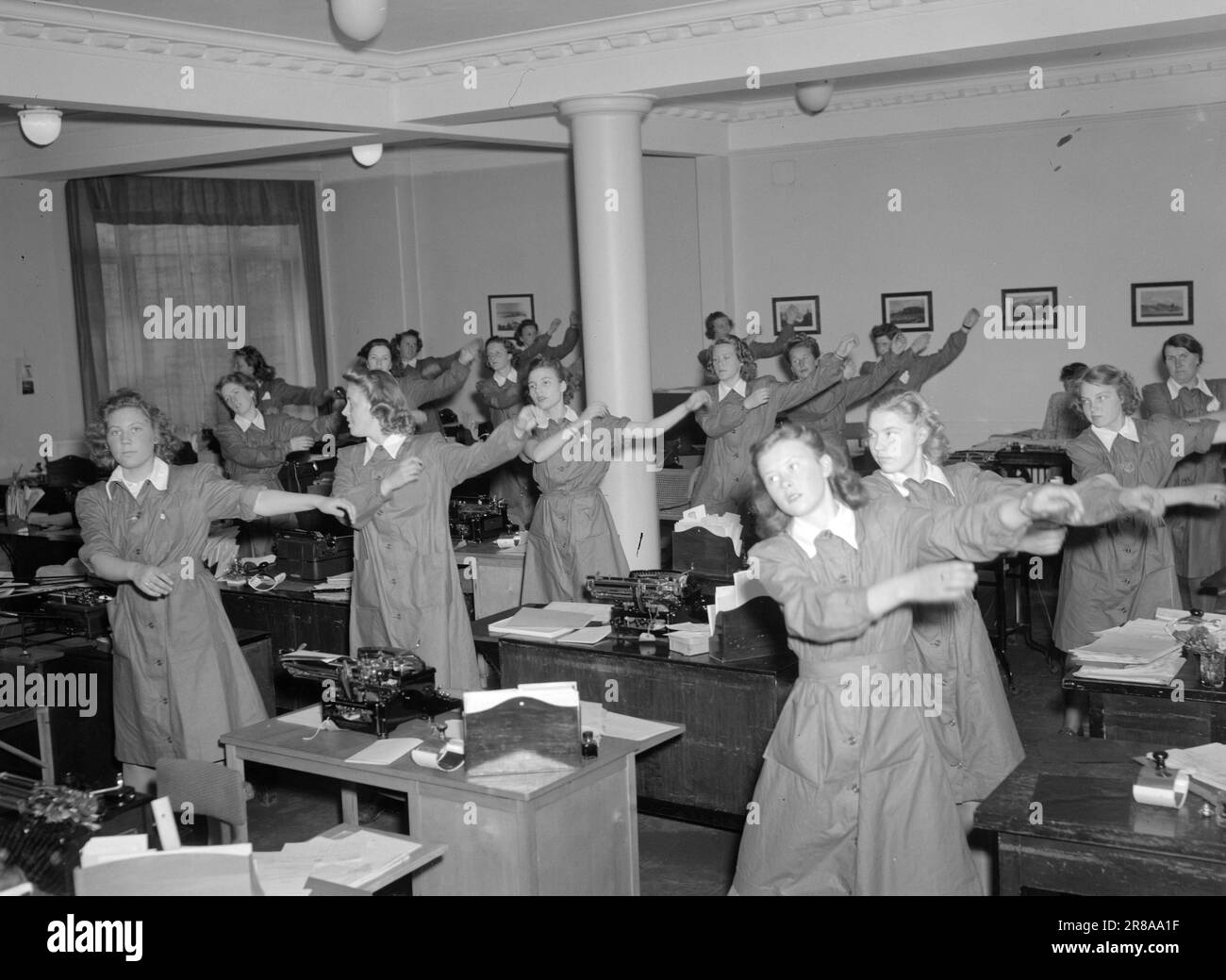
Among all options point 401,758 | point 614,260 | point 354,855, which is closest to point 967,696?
point 401,758

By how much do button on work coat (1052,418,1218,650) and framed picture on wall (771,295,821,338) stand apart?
241 inches

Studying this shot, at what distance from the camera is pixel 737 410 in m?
7.78

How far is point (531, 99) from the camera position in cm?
797

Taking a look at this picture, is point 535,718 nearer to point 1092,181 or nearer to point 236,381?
point 236,381

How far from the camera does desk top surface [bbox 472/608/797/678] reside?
452 cm

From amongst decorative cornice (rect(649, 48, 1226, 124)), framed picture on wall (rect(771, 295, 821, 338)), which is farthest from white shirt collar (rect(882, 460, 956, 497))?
framed picture on wall (rect(771, 295, 821, 338))

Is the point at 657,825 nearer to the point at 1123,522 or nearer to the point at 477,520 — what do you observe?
the point at 1123,522

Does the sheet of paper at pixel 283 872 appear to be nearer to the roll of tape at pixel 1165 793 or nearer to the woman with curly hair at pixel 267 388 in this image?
the roll of tape at pixel 1165 793

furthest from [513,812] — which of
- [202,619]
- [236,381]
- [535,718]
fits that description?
[236,381]

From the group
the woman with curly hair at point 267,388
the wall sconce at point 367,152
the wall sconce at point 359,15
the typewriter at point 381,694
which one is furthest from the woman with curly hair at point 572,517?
the woman with curly hair at point 267,388

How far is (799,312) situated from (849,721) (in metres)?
8.62

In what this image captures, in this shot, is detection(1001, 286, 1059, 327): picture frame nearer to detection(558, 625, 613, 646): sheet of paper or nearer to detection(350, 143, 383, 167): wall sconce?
detection(350, 143, 383, 167): wall sconce

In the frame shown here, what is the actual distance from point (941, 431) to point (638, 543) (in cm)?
429

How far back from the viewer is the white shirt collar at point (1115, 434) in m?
5.22
